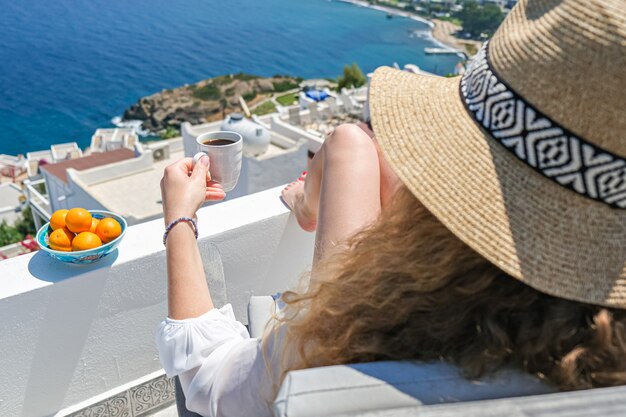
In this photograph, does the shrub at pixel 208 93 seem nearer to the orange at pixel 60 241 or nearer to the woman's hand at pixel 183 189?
the orange at pixel 60 241

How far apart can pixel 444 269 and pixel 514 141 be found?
7.1 inches

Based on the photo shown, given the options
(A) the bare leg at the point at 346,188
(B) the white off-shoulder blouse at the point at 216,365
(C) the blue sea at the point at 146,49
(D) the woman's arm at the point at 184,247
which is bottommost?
(C) the blue sea at the point at 146,49

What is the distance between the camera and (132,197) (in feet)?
37.9

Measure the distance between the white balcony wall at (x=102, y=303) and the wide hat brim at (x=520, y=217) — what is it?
0.84 m

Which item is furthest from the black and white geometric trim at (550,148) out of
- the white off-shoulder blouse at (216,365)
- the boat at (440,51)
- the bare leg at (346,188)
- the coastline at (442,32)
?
the coastline at (442,32)

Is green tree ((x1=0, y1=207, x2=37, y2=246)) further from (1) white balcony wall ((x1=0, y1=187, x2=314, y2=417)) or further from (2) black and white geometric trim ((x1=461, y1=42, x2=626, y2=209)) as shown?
(2) black and white geometric trim ((x1=461, y1=42, x2=626, y2=209))

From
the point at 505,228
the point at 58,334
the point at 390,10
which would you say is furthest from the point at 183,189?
the point at 390,10

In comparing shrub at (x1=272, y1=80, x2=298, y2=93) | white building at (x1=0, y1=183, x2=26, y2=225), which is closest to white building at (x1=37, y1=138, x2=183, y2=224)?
white building at (x1=0, y1=183, x2=26, y2=225)

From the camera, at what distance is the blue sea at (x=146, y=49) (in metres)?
36.0

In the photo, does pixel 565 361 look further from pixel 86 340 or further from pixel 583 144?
pixel 86 340

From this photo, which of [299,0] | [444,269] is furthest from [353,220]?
[299,0]

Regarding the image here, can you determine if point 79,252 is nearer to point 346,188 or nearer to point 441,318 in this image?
point 346,188

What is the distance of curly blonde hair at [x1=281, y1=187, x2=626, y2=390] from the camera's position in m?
0.61

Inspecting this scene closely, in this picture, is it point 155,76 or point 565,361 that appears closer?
point 565,361
